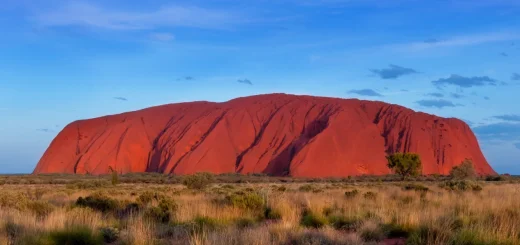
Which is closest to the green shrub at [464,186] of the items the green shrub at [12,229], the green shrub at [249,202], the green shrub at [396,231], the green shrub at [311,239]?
the green shrub at [249,202]

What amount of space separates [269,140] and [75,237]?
6577 centimetres

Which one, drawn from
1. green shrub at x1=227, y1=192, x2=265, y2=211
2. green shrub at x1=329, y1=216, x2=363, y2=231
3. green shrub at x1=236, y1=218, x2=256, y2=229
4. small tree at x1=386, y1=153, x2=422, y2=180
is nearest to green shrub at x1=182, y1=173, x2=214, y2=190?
green shrub at x1=227, y1=192, x2=265, y2=211

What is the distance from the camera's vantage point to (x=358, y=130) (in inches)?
2854

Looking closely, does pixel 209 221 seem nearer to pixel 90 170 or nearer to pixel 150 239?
pixel 150 239

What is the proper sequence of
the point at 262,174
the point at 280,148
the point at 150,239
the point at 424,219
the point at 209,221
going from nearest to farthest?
the point at 150,239
the point at 424,219
the point at 209,221
the point at 262,174
the point at 280,148

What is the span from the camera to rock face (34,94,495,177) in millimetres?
70062

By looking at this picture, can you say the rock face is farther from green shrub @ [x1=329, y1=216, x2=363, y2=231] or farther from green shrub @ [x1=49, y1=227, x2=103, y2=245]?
green shrub @ [x1=49, y1=227, x2=103, y2=245]

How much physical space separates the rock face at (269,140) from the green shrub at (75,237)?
56.8 m

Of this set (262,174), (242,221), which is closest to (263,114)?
(262,174)

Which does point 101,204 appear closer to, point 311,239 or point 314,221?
point 314,221

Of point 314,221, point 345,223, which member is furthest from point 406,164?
point 345,223

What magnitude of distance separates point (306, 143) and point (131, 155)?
27.2 metres

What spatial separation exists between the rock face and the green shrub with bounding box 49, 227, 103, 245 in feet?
186

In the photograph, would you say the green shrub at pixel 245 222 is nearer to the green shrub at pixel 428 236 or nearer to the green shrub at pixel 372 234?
the green shrub at pixel 372 234
